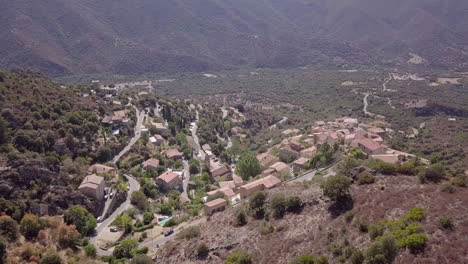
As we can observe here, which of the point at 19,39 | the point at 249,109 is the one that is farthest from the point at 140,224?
the point at 19,39

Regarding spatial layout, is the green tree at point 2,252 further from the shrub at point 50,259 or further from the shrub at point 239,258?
the shrub at point 239,258

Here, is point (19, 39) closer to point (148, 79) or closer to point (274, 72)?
point (148, 79)

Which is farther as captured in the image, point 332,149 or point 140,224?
point 332,149

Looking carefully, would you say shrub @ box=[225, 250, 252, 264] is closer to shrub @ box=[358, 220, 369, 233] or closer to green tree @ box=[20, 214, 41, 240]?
shrub @ box=[358, 220, 369, 233]

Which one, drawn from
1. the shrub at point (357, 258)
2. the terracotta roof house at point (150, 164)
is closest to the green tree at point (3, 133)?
the terracotta roof house at point (150, 164)

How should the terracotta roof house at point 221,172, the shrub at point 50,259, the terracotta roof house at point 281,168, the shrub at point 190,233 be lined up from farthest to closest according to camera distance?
the terracotta roof house at point 221,172
the terracotta roof house at point 281,168
the shrub at point 190,233
the shrub at point 50,259
